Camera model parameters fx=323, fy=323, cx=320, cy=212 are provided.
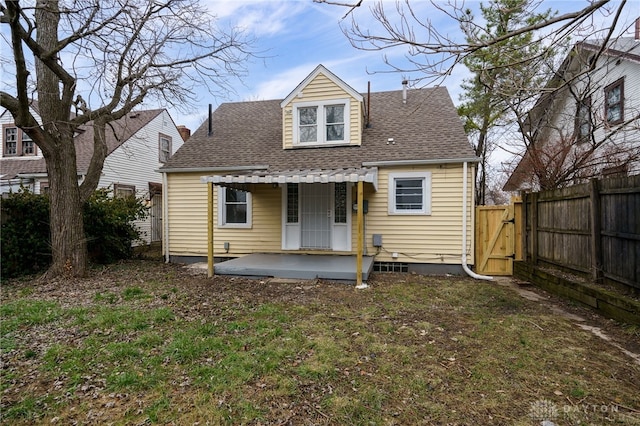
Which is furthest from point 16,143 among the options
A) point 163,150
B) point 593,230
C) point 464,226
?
point 593,230

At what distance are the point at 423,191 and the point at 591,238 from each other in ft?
12.6

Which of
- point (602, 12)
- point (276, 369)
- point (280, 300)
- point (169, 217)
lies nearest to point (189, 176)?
point (169, 217)

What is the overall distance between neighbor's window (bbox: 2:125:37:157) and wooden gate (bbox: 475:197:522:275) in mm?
18421

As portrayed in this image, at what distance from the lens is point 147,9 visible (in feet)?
23.3

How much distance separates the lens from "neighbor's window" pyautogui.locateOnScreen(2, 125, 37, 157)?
48.0ft

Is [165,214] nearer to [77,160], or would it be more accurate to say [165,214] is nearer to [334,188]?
[334,188]

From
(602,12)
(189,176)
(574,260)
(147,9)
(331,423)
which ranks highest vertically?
(147,9)

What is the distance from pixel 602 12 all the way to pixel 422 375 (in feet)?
13.3

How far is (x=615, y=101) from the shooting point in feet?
36.1

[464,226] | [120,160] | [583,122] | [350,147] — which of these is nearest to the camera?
[464,226]

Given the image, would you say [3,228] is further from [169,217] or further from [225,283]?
[225,283]

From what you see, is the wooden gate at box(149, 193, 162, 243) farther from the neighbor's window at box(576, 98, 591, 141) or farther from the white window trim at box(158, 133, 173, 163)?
the neighbor's window at box(576, 98, 591, 141)

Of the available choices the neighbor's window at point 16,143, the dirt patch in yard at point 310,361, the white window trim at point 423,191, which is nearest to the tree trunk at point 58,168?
the dirt patch in yard at point 310,361

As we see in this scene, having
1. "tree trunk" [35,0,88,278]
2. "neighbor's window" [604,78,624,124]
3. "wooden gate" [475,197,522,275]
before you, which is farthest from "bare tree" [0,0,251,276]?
"neighbor's window" [604,78,624,124]
